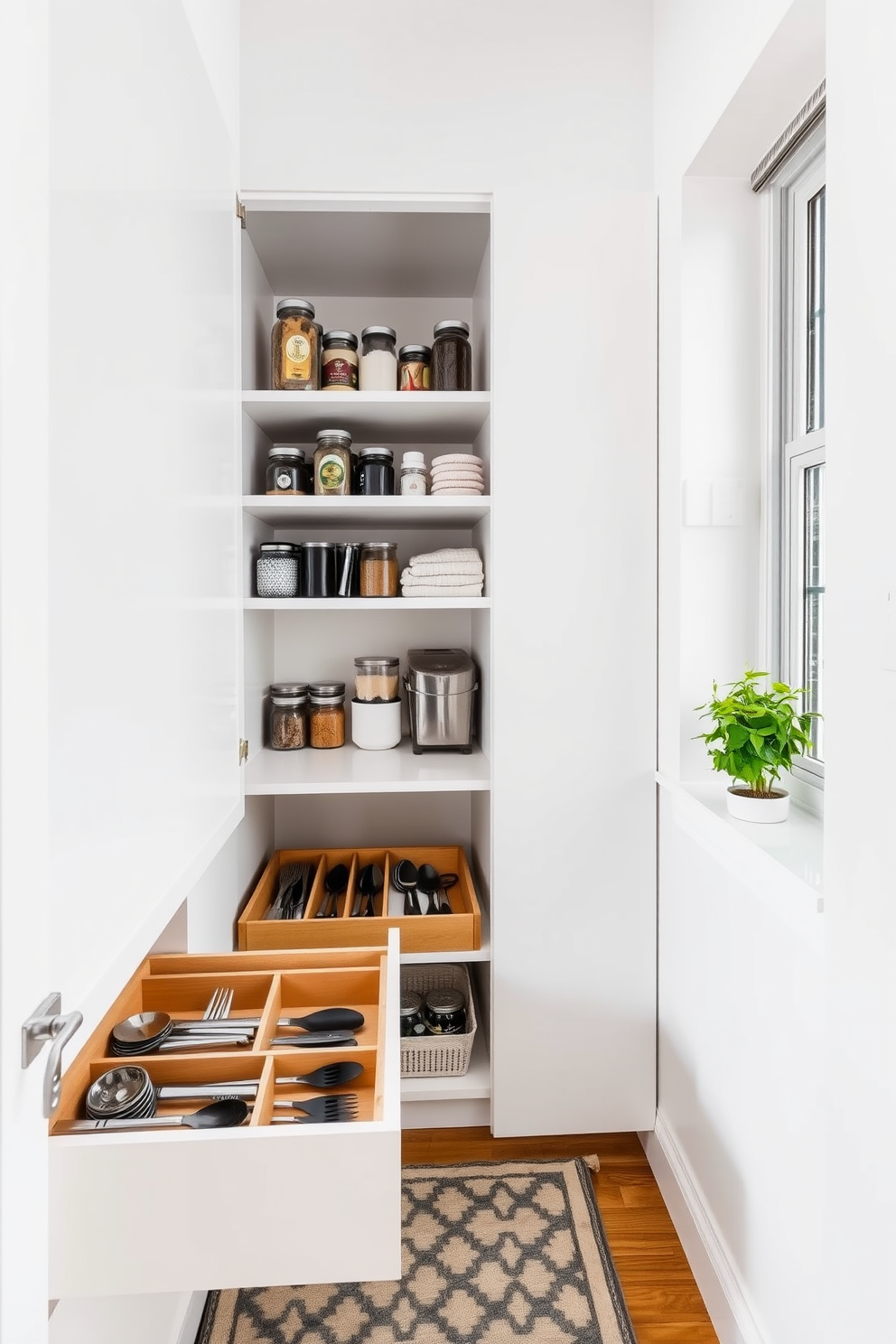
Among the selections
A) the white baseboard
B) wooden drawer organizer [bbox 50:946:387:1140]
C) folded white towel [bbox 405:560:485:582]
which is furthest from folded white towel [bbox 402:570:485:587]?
the white baseboard

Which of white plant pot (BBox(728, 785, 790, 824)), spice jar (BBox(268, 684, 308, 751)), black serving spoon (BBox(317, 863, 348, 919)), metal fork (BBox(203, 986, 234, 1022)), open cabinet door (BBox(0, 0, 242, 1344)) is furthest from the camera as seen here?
spice jar (BBox(268, 684, 308, 751))

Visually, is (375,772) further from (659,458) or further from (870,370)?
(870,370)

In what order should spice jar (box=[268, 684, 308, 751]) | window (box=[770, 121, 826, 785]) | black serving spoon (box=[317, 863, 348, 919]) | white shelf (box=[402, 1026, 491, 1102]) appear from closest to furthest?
window (box=[770, 121, 826, 785])
white shelf (box=[402, 1026, 491, 1102])
black serving spoon (box=[317, 863, 348, 919])
spice jar (box=[268, 684, 308, 751])

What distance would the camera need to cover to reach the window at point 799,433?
59.1 inches

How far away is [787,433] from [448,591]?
752 millimetres

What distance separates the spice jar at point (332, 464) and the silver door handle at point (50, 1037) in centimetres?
134

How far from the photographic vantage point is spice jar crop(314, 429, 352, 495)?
71.2 inches

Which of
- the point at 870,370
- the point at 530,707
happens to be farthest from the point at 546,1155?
the point at 870,370

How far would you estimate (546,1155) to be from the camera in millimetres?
1801

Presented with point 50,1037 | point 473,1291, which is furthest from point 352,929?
point 50,1037

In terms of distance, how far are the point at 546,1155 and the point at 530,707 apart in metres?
1.00

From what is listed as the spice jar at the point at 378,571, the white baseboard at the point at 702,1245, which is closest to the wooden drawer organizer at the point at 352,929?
the white baseboard at the point at 702,1245

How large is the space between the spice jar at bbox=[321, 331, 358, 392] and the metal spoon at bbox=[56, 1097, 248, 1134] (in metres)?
1.39

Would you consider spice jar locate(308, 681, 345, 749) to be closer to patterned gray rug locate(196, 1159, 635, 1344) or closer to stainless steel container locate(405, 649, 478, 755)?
stainless steel container locate(405, 649, 478, 755)
